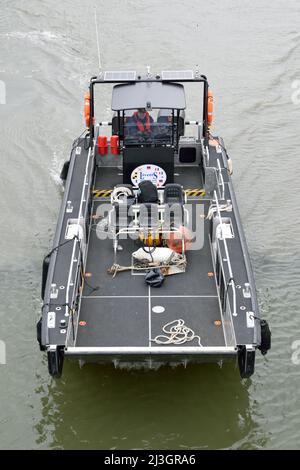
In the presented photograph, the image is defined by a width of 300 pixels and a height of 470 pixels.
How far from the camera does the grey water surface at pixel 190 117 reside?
9516mm

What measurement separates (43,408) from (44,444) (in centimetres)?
59

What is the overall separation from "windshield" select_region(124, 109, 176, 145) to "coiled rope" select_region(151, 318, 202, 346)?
4.25 m

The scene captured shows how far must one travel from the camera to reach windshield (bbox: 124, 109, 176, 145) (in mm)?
12867

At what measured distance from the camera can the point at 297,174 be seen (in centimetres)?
1562

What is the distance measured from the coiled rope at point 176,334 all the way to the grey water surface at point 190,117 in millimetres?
819

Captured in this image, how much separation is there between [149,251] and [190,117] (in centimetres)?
751

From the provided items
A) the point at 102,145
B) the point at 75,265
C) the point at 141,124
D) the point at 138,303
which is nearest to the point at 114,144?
the point at 102,145

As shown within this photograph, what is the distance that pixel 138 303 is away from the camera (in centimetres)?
1001

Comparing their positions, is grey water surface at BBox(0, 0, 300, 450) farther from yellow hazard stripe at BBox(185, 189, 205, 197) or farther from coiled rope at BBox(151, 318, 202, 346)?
yellow hazard stripe at BBox(185, 189, 205, 197)

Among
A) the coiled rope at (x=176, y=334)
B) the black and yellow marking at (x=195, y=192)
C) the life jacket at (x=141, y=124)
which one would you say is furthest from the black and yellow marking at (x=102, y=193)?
the coiled rope at (x=176, y=334)

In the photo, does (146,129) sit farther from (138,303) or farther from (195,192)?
(138,303)

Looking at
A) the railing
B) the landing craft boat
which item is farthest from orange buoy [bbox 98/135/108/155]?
the railing

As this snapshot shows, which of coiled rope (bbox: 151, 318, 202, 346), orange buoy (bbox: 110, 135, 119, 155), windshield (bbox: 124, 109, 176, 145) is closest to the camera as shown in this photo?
coiled rope (bbox: 151, 318, 202, 346)
